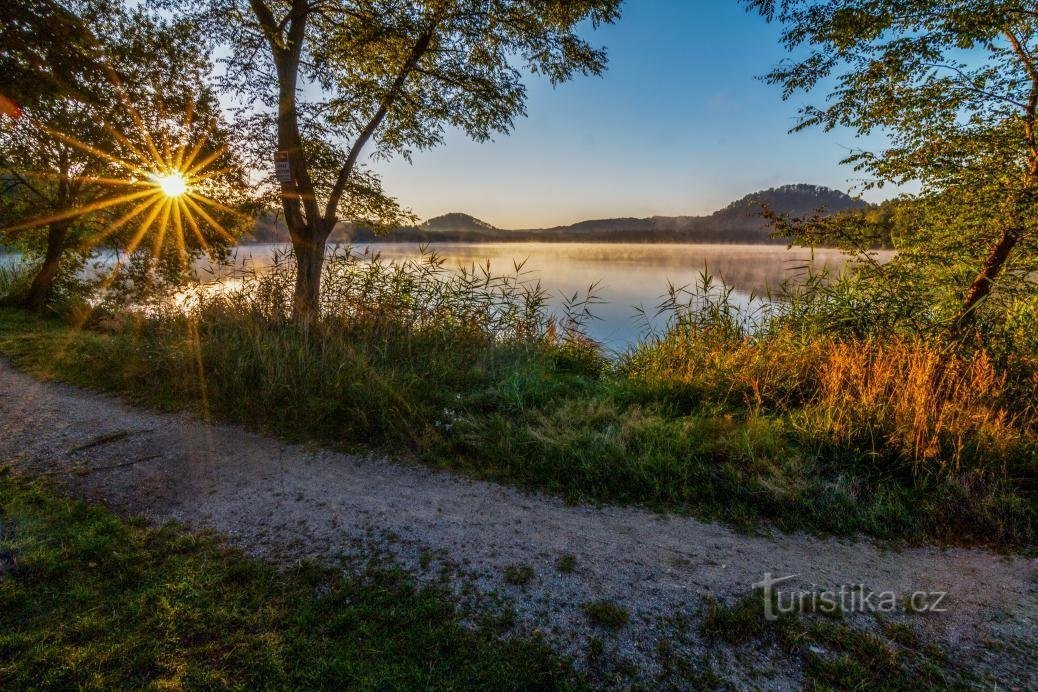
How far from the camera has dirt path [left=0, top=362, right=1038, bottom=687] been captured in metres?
2.32

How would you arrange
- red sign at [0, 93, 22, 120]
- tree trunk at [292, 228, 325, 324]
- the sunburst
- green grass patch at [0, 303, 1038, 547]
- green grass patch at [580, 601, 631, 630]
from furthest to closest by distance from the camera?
the sunburst → tree trunk at [292, 228, 325, 324] → red sign at [0, 93, 22, 120] → green grass patch at [0, 303, 1038, 547] → green grass patch at [580, 601, 631, 630]

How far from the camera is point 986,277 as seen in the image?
515cm

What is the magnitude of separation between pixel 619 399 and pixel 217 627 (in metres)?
4.25

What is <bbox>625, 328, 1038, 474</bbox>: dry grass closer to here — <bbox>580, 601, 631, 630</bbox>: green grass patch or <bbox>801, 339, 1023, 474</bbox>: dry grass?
<bbox>801, 339, 1023, 474</bbox>: dry grass

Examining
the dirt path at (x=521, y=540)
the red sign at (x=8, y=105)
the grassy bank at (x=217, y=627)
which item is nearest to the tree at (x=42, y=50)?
the red sign at (x=8, y=105)

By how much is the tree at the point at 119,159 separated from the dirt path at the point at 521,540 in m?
7.08

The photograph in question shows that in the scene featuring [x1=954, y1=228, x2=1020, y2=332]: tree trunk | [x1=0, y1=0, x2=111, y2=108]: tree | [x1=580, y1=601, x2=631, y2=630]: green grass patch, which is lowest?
[x1=580, y1=601, x2=631, y2=630]: green grass patch

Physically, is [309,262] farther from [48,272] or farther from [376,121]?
[48,272]

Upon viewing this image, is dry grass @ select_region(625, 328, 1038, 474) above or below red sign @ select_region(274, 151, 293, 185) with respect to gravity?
below

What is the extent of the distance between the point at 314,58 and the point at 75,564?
9181mm

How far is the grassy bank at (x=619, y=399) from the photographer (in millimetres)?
3447

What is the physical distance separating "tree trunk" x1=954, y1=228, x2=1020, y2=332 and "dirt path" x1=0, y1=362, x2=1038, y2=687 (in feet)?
11.8

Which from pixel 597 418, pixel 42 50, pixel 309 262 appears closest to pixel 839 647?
pixel 597 418

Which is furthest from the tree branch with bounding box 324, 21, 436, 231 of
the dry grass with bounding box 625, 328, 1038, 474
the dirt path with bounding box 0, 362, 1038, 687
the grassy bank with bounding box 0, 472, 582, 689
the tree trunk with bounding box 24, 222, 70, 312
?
the tree trunk with bounding box 24, 222, 70, 312
